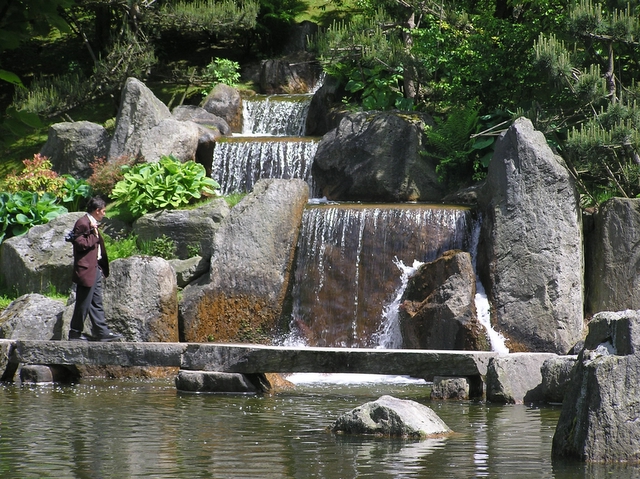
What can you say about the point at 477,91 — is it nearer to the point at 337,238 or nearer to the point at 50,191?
the point at 337,238

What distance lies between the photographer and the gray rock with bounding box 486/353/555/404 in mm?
10289

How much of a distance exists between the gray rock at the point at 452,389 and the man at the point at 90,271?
13.9 feet

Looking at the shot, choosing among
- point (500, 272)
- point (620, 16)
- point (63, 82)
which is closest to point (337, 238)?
point (500, 272)

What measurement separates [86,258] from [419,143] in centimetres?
797

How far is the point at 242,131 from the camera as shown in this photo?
70.7 ft

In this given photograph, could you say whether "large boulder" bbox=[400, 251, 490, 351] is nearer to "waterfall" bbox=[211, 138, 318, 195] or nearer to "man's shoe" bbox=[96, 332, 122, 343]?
"man's shoe" bbox=[96, 332, 122, 343]

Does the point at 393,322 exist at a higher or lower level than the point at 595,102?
lower

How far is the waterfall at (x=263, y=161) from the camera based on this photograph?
1853cm

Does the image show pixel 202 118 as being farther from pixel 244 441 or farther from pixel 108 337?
pixel 244 441

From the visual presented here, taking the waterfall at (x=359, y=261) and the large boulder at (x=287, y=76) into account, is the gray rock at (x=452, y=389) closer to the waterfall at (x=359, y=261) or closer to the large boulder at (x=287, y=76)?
the waterfall at (x=359, y=261)

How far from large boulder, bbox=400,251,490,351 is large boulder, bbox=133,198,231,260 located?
3833mm

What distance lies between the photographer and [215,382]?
36.2 ft

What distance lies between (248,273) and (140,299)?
211 cm

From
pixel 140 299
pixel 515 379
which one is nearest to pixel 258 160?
pixel 140 299
